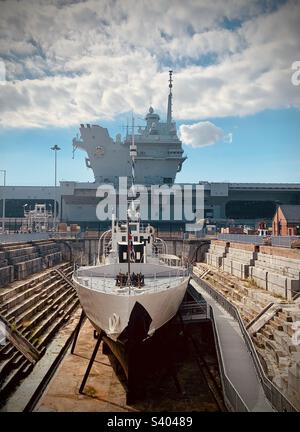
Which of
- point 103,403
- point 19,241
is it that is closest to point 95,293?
point 103,403

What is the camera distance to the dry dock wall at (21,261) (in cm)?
2298

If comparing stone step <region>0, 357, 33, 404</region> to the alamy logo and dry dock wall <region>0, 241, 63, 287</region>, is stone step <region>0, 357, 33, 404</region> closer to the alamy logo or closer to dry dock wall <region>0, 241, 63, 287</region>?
the alamy logo

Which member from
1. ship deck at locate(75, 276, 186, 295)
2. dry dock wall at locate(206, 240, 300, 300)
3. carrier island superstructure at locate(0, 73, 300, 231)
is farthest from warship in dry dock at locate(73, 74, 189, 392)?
carrier island superstructure at locate(0, 73, 300, 231)

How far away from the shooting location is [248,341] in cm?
1395

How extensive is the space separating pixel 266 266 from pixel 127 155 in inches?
1875

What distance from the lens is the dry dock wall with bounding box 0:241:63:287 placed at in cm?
2298

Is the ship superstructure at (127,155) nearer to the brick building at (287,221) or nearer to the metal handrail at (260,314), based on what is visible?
the brick building at (287,221)

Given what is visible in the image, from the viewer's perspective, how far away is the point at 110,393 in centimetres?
1387

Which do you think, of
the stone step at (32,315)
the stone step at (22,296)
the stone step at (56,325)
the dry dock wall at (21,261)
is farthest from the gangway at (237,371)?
the dry dock wall at (21,261)

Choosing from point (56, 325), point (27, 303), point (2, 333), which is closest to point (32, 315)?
point (27, 303)

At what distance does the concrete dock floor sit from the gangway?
1755 mm

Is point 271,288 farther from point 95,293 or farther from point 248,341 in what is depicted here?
point 95,293

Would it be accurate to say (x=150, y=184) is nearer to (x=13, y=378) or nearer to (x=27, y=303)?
(x=27, y=303)

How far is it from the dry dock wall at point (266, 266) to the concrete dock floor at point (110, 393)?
6871mm
